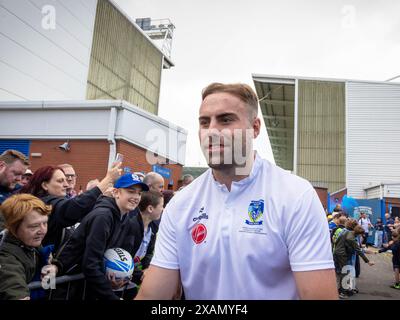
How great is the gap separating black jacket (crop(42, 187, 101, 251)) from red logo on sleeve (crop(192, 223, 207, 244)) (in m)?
1.92

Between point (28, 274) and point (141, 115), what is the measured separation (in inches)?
481

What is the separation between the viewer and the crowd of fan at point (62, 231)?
2584 mm

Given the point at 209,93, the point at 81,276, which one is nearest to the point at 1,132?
the point at 81,276

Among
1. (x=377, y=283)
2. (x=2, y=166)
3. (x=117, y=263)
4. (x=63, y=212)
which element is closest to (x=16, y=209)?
(x=63, y=212)

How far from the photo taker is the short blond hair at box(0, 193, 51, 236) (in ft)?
8.57

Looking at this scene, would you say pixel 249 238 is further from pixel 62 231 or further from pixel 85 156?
pixel 85 156

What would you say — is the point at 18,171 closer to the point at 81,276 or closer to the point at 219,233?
the point at 81,276

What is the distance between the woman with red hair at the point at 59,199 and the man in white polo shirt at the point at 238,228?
1.72 metres

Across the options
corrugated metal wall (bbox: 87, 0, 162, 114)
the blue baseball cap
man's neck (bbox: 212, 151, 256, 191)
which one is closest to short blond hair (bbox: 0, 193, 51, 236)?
the blue baseball cap

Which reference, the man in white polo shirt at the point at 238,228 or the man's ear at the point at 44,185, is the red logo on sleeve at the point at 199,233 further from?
the man's ear at the point at 44,185

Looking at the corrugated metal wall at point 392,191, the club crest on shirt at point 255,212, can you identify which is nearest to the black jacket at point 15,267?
the club crest on shirt at point 255,212

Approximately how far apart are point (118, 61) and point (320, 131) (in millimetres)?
17422
